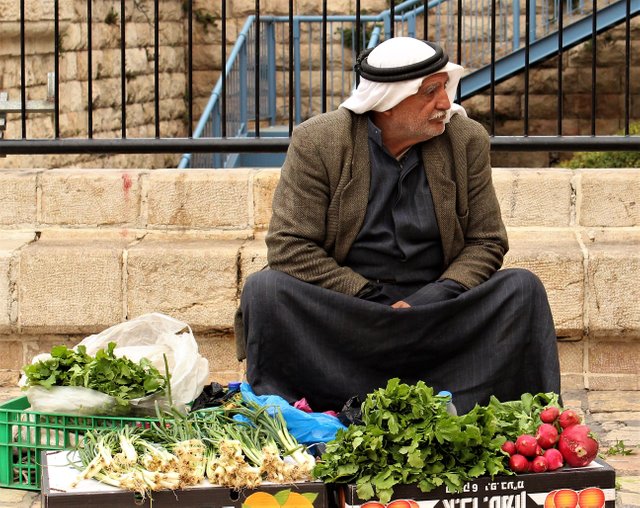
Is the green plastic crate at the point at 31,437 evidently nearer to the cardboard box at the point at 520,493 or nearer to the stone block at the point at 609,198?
the cardboard box at the point at 520,493

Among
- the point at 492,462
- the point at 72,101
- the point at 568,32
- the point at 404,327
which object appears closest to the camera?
the point at 492,462

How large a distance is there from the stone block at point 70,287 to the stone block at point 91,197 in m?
0.25

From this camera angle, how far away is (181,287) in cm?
548

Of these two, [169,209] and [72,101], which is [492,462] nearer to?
[169,209]

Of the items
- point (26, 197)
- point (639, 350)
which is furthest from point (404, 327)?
point (26, 197)

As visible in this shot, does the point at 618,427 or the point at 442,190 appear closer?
the point at 442,190

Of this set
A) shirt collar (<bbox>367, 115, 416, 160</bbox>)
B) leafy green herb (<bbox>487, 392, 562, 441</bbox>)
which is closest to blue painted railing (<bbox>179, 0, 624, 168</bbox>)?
shirt collar (<bbox>367, 115, 416, 160</bbox>)

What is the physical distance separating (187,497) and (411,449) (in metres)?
0.61

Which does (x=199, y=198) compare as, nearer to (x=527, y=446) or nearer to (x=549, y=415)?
(x=549, y=415)

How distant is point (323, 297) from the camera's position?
4.27 metres

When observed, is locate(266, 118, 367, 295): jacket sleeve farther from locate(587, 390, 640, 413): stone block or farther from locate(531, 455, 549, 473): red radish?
locate(587, 390, 640, 413): stone block

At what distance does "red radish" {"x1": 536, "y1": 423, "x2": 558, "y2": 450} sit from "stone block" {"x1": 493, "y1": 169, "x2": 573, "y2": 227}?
214 centimetres

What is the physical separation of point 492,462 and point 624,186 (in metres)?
2.43

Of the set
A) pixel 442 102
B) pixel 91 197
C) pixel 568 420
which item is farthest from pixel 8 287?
pixel 568 420
